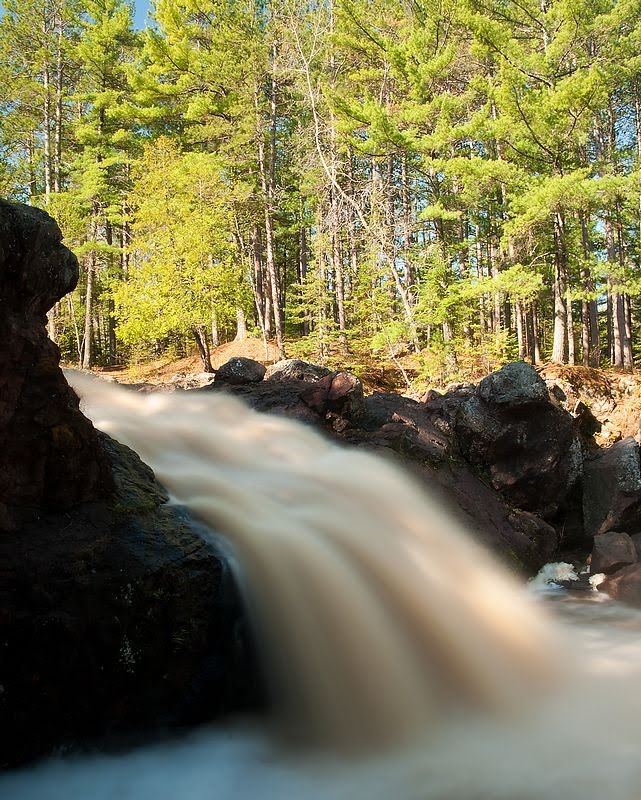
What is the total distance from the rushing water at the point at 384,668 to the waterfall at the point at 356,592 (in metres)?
0.02

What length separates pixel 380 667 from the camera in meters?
4.41

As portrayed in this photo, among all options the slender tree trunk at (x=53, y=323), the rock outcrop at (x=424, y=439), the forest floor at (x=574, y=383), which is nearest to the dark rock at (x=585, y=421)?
the forest floor at (x=574, y=383)

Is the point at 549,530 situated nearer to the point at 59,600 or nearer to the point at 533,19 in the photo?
the point at 59,600

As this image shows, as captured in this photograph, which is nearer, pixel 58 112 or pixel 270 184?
pixel 270 184

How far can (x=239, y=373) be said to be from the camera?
10203 mm

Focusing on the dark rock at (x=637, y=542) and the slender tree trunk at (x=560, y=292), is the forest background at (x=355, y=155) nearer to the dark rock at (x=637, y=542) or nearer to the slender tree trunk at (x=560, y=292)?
the slender tree trunk at (x=560, y=292)

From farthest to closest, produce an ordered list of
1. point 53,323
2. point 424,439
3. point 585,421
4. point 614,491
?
point 53,323, point 585,421, point 614,491, point 424,439

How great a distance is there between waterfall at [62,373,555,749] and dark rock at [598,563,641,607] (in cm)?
113

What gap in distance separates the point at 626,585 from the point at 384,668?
11.9 ft

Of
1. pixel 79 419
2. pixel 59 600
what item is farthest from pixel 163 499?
pixel 59 600

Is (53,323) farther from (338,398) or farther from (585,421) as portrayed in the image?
(585,421)

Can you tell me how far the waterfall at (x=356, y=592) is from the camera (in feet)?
13.9

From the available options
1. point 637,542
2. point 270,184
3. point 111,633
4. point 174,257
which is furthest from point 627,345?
point 111,633

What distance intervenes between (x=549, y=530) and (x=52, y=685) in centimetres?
653
